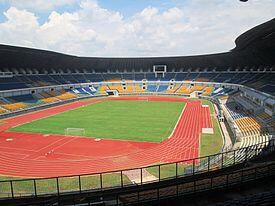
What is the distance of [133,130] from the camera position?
3070 cm

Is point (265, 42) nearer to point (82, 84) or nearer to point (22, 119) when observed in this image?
point (22, 119)

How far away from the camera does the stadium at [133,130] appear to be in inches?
393

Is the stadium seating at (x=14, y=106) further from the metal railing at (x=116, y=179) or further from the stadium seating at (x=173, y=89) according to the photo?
the stadium seating at (x=173, y=89)

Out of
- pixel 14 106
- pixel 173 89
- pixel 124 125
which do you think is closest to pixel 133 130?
pixel 124 125

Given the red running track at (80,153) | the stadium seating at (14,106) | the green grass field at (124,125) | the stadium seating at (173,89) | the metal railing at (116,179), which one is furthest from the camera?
the stadium seating at (173,89)

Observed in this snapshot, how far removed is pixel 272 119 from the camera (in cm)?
2766

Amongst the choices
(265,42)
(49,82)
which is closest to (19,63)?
(49,82)

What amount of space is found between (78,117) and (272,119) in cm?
2542

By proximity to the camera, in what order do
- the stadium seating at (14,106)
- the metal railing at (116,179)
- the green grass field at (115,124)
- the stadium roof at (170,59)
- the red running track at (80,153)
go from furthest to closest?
the stadium seating at (14,106)
the stadium roof at (170,59)
the green grass field at (115,124)
the red running track at (80,153)
the metal railing at (116,179)

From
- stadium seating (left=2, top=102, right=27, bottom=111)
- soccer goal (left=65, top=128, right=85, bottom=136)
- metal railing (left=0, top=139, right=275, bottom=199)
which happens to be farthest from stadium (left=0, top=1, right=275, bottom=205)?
stadium seating (left=2, top=102, right=27, bottom=111)

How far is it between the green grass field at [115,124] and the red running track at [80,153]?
1873 millimetres

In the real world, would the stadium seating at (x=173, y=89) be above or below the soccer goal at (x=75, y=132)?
above

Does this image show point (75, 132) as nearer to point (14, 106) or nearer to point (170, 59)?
point (14, 106)

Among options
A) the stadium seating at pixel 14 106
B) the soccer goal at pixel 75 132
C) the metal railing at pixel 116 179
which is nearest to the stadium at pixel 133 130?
the metal railing at pixel 116 179
